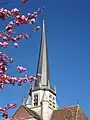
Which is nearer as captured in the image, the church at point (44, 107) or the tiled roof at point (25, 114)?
the tiled roof at point (25, 114)

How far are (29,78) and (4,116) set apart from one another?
48.2 inches

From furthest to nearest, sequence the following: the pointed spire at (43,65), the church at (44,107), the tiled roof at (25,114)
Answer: the pointed spire at (43,65) → the church at (44,107) → the tiled roof at (25,114)

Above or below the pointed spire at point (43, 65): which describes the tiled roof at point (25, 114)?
below

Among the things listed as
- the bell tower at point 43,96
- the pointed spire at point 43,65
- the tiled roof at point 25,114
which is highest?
the pointed spire at point 43,65

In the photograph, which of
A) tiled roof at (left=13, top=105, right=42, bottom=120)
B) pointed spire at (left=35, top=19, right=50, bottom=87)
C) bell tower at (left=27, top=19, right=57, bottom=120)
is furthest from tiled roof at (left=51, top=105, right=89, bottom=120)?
pointed spire at (left=35, top=19, right=50, bottom=87)

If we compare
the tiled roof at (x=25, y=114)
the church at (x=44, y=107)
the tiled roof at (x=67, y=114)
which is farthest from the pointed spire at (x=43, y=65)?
the tiled roof at (x=25, y=114)

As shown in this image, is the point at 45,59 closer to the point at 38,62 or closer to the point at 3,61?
the point at 38,62

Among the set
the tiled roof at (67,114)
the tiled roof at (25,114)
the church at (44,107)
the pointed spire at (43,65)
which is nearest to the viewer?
the tiled roof at (25,114)

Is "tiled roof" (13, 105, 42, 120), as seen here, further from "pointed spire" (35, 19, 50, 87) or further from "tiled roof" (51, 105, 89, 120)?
"pointed spire" (35, 19, 50, 87)

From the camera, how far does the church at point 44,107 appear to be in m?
42.5

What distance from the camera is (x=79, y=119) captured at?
4222 cm

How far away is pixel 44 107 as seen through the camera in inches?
1697

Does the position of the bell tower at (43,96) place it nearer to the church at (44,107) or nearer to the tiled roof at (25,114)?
the church at (44,107)

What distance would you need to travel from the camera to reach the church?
42500mm
